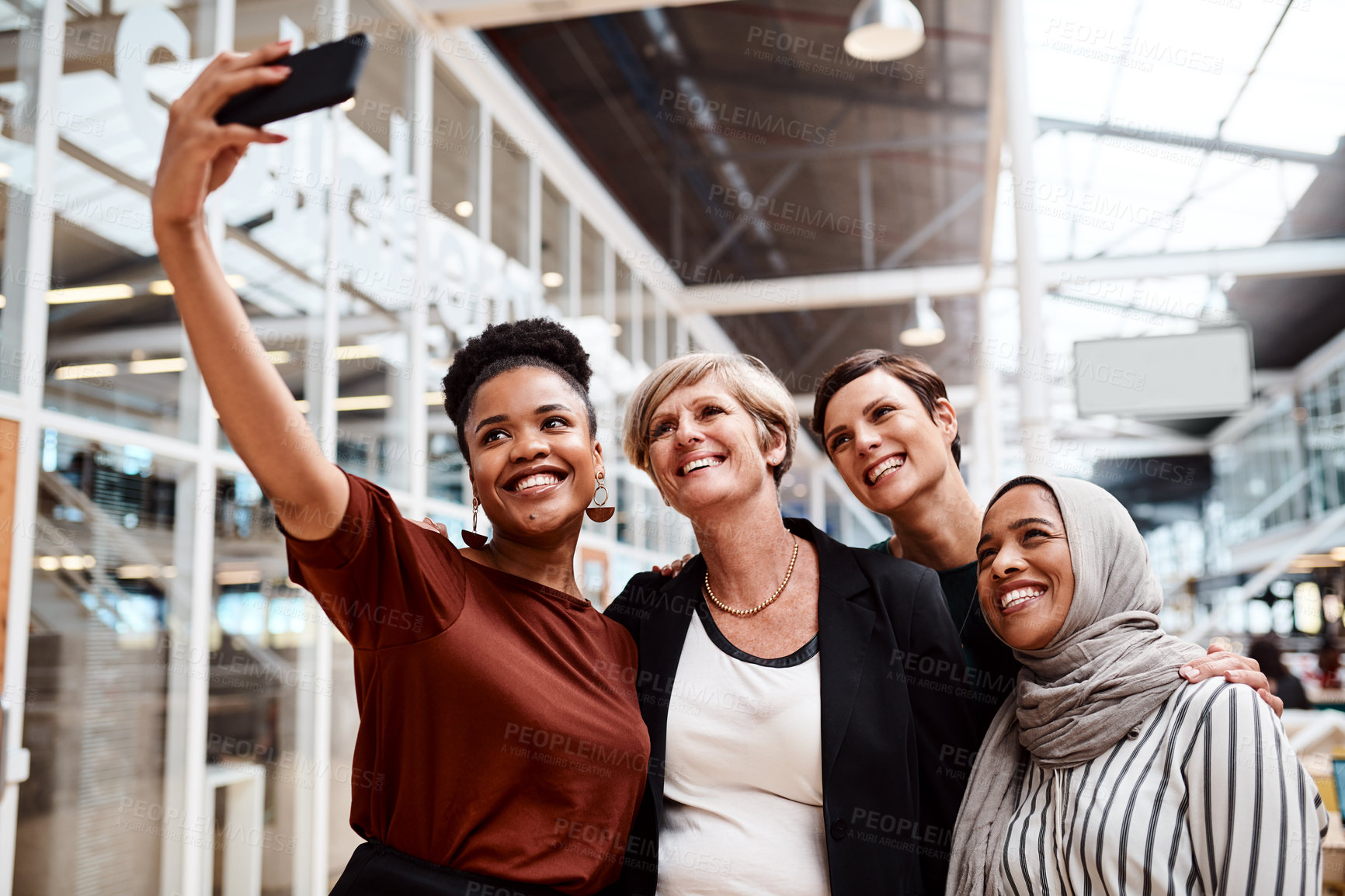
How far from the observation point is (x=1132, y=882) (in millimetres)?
1406

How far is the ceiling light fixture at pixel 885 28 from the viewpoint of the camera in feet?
14.9

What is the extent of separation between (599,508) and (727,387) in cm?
34

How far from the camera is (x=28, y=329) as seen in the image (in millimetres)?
2680

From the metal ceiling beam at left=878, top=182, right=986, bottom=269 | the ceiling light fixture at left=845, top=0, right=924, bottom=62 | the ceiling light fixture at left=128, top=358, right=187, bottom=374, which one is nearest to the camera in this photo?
the ceiling light fixture at left=128, top=358, right=187, bottom=374

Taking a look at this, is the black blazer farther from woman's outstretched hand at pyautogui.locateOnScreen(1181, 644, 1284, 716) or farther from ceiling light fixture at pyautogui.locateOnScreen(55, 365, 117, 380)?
ceiling light fixture at pyautogui.locateOnScreen(55, 365, 117, 380)

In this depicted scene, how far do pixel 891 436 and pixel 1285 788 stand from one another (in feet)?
3.22

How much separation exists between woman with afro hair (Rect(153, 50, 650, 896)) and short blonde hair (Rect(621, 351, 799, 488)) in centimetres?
17

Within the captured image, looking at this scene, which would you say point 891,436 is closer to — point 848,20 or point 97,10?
point 97,10

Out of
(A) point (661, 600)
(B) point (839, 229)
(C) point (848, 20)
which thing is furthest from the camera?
(B) point (839, 229)

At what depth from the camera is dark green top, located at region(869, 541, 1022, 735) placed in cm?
186

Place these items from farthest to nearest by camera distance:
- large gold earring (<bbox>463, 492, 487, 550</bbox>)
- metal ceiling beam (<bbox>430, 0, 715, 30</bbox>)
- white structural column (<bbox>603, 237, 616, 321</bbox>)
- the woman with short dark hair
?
1. white structural column (<bbox>603, 237, 616, 321</bbox>)
2. metal ceiling beam (<bbox>430, 0, 715, 30</bbox>)
3. the woman with short dark hair
4. large gold earring (<bbox>463, 492, 487, 550</bbox>)

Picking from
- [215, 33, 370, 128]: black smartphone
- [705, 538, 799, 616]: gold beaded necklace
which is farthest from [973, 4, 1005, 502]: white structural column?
[215, 33, 370, 128]: black smartphone

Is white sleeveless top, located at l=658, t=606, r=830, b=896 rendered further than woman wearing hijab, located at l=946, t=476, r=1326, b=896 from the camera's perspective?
Yes

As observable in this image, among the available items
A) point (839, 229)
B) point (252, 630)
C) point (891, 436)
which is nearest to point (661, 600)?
point (891, 436)
